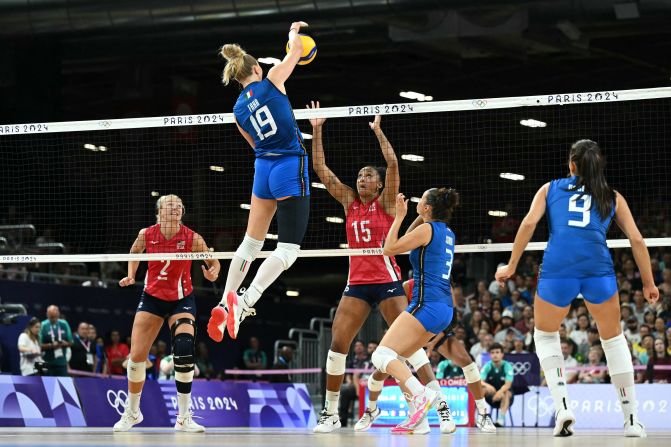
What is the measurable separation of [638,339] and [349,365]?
18.8ft

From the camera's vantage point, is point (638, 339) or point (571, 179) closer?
point (571, 179)

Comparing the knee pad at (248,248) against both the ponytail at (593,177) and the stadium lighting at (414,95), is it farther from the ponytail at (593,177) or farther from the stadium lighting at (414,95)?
the stadium lighting at (414,95)

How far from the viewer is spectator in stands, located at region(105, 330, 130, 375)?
2233 centimetres

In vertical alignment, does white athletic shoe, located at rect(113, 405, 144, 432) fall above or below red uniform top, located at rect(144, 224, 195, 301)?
below

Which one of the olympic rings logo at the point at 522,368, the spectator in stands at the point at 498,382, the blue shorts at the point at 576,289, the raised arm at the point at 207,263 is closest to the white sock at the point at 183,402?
the raised arm at the point at 207,263

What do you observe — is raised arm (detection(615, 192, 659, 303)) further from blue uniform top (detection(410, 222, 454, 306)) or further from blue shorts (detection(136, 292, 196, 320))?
blue shorts (detection(136, 292, 196, 320))

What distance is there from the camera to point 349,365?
21625 millimetres

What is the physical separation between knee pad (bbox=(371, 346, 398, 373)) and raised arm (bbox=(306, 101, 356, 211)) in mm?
2074

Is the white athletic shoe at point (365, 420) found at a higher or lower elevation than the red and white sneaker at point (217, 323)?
lower

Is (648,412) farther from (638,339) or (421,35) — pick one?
(421,35)

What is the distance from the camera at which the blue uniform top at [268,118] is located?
9000 mm

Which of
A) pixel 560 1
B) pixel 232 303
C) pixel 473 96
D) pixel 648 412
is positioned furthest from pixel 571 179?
pixel 473 96

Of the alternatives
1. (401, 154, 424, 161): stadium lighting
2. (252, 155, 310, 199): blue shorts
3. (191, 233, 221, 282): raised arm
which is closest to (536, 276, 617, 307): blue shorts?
(252, 155, 310, 199): blue shorts

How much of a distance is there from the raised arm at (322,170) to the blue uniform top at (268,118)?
71.5 inches
